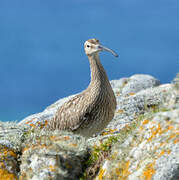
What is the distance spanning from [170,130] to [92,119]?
4793mm

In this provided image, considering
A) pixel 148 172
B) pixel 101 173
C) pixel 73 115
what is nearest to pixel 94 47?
pixel 73 115

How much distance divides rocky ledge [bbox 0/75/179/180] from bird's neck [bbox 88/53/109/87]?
10.4 ft

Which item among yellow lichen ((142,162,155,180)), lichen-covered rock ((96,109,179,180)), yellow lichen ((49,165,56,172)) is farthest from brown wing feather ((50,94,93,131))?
yellow lichen ((142,162,155,180))

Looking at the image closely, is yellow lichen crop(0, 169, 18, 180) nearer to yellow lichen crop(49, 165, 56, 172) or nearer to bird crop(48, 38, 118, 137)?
yellow lichen crop(49, 165, 56, 172)

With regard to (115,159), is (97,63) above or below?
above

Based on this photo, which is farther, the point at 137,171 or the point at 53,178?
the point at 53,178

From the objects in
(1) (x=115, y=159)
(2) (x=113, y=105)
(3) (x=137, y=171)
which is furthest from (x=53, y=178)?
(2) (x=113, y=105)

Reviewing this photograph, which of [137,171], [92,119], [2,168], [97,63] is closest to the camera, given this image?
[137,171]

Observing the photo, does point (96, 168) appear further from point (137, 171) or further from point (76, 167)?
point (137, 171)

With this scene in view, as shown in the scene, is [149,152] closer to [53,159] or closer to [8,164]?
[53,159]

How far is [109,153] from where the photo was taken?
6902 millimetres

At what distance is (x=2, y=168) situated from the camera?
24.6ft

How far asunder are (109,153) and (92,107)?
149 inches

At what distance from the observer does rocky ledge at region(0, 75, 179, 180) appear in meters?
5.73
